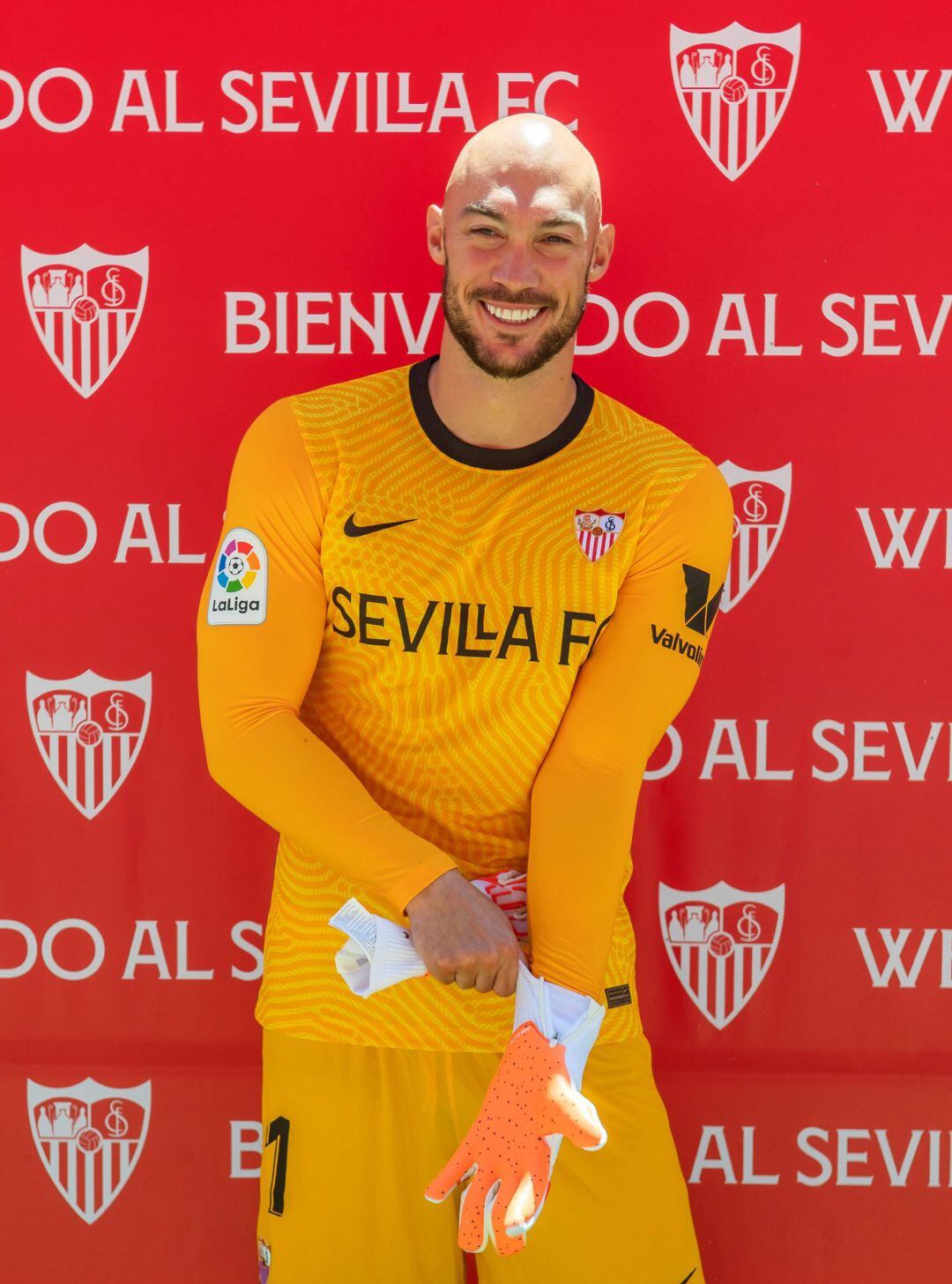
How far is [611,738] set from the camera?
6.27 ft

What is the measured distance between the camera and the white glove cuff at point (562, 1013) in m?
1.81

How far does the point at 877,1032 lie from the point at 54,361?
1640 mm

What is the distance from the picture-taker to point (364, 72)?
7.65 ft

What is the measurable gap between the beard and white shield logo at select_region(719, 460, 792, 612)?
20.9 inches

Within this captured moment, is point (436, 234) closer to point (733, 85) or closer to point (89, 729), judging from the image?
point (733, 85)

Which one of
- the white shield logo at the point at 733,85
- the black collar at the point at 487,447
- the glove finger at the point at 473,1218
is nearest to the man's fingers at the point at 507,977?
the glove finger at the point at 473,1218

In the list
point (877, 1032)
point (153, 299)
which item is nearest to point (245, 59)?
point (153, 299)

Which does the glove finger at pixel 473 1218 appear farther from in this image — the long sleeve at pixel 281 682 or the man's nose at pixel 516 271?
the man's nose at pixel 516 271

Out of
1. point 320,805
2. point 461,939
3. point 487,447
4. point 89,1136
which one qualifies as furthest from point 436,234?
point 89,1136

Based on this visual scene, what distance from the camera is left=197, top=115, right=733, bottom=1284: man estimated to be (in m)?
1.89

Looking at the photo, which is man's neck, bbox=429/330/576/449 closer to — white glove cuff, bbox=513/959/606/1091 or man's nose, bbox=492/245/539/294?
man's nose, bbox=492/245/539/294

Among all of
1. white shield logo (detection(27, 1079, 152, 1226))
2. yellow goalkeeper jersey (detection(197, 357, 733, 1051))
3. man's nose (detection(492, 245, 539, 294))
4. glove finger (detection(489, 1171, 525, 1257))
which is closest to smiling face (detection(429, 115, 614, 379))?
man's nose (detection(492, 245, 539, 294))

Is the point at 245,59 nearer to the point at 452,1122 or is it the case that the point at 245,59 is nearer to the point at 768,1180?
the point at 452,1122

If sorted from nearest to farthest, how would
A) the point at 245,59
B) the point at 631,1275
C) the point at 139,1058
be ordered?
the point at 631,1275, the point at 245,59, the point at 139,1058
